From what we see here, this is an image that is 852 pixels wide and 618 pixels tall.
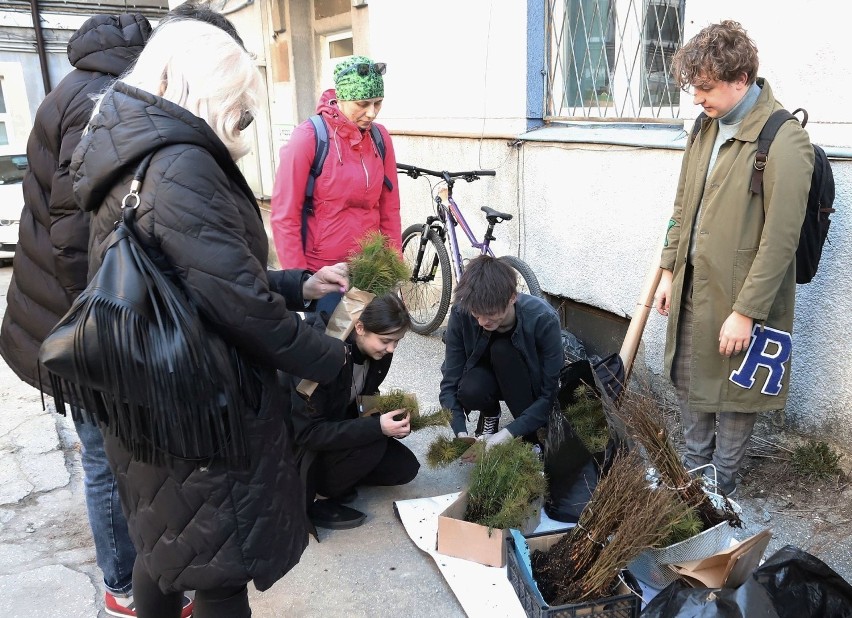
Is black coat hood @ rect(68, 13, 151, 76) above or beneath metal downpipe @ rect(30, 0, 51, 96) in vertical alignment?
beneath

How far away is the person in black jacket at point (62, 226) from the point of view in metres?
2.03

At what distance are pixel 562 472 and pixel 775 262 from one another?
3.47 ft

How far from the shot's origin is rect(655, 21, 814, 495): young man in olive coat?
2502 millimetres

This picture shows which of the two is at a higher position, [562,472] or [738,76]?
[738,76]

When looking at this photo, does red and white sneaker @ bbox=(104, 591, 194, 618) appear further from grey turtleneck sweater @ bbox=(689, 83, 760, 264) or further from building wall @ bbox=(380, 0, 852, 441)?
building wall @ bbox=(380, 0, 852, 441)

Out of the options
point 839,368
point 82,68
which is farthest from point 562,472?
point 82,68

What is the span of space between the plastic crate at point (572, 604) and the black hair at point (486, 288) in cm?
94

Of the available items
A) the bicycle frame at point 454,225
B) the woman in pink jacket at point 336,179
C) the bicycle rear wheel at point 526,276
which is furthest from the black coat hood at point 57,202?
the bicycle frame at point 454,225

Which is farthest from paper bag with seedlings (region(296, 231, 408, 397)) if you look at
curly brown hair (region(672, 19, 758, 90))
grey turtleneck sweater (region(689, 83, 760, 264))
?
curly brown hair (region(672, 19, 758, 90))

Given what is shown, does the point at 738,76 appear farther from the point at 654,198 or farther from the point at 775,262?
the point at 654,198

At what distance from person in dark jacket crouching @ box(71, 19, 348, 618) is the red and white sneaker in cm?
68

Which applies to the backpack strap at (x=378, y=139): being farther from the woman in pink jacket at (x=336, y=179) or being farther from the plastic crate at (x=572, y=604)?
the plastic crate at (x=572, y=604)

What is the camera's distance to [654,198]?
388cm

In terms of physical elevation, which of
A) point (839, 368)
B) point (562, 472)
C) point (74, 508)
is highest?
point (839, 368)
